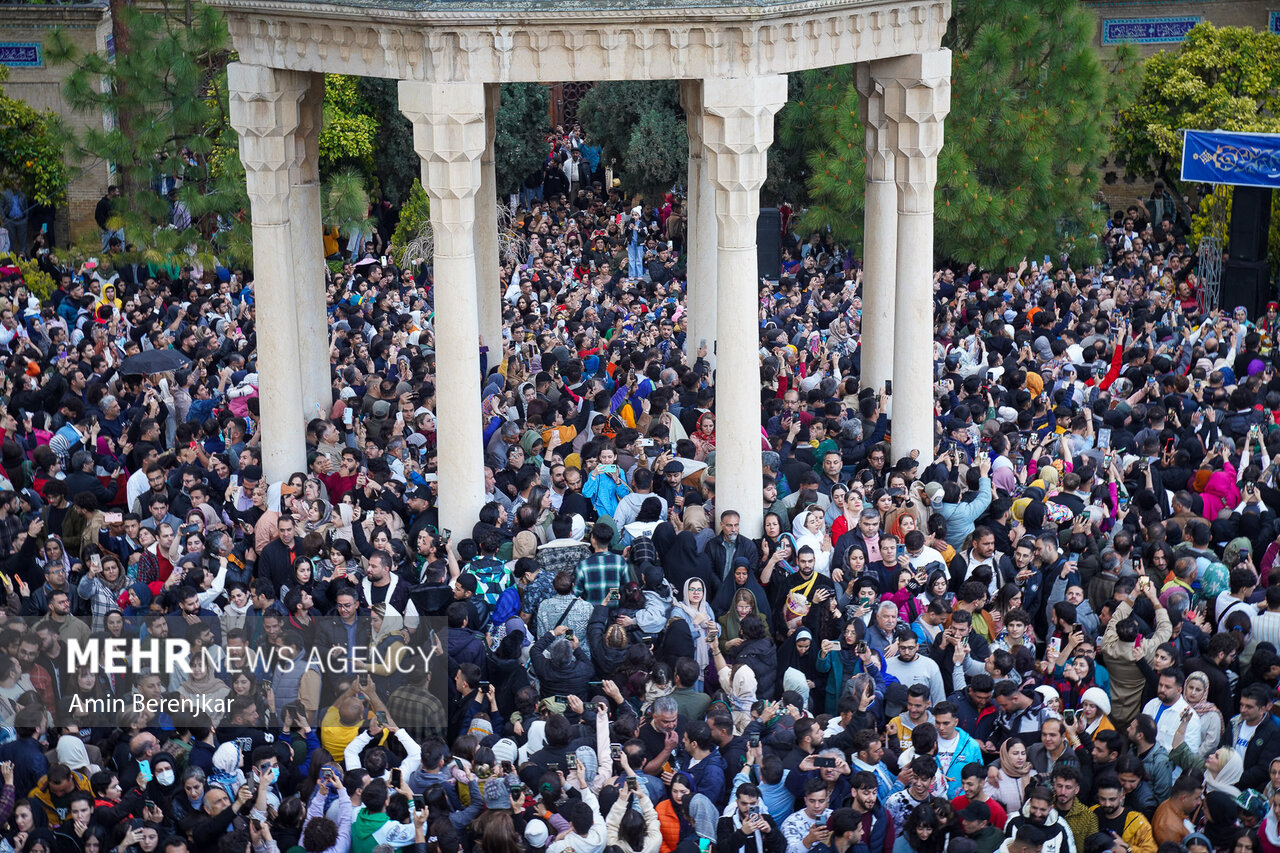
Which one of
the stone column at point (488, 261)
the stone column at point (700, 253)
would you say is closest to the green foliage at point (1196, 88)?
the stone column at point (700, 253)

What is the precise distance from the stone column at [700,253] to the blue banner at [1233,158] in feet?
29.2

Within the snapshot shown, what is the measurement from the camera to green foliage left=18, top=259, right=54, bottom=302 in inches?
897

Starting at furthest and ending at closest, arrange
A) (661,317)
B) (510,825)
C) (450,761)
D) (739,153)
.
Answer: (661,317) < (739,153) < (450,761) < (510,825)

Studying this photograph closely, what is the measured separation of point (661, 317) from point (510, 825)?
1184 cm

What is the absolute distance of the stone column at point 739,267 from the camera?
12977 millimetres

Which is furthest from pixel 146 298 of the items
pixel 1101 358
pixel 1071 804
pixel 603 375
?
pixel 1071 804

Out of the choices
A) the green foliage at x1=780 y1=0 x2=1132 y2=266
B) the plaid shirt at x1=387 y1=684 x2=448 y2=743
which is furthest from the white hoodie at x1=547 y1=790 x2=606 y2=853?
the green foliage at x1=780 y1=0 x2=1132 y2=266

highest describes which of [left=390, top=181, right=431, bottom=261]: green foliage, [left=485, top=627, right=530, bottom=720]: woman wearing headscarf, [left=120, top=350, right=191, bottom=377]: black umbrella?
[left=390, top=181, right=431, bottom=261]: green foliage

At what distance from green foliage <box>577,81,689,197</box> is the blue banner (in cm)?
840

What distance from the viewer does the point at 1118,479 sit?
14.4m

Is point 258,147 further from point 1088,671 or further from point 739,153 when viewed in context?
point 1088,671

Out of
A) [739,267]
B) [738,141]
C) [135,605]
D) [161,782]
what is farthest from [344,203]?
[161,782]

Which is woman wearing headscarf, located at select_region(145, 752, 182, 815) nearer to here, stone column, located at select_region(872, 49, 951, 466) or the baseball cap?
the baseball cap

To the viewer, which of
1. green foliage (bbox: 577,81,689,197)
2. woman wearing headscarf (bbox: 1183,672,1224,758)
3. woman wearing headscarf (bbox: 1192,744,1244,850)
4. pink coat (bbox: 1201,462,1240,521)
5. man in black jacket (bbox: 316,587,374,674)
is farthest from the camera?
green foliage (bbox: 577,81,689,197)
